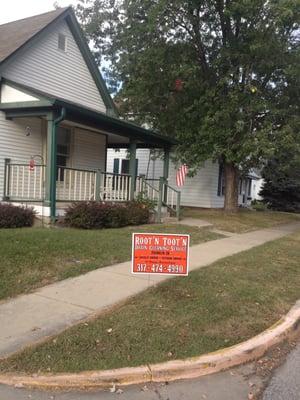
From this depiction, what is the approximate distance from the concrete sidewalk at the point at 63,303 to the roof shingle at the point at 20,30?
312 inches

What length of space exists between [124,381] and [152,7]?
15268 mm

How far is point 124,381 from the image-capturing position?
13.5 feet

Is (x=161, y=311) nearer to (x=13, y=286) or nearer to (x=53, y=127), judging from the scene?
(x=13, y=286)

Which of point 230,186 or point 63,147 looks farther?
point 230,186

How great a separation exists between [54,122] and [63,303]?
6658 millimetres

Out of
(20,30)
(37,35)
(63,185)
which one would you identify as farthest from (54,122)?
(20,30)

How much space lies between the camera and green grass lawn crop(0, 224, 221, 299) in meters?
6.84

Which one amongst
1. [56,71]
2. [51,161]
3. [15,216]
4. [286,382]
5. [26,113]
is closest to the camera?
[286,382]

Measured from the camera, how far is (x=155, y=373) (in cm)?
423

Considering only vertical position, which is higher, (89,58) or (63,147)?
(89,58)

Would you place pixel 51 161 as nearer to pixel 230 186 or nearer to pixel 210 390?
pixel 210 390

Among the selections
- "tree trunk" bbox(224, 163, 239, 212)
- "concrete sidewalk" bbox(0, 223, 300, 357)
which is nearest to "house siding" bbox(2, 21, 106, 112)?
"tree trunk" bbox(224, 163, 239, 212)

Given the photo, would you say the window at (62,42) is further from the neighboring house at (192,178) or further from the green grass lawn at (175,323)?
the green grass lawn at (175,323)

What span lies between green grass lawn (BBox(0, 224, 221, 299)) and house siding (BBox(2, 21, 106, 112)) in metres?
5.72
